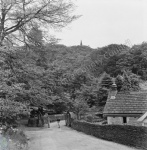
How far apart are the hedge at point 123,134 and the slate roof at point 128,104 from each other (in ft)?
11.2

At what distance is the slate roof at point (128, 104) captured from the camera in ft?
82.9

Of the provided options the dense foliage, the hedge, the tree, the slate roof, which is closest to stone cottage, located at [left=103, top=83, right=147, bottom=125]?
the slate roof

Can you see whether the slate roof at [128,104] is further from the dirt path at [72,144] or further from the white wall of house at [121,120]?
the dirt path at [72,144]

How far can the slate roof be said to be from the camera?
2525 cm

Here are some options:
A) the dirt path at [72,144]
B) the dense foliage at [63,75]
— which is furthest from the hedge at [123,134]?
the dense foliage at [63,75]

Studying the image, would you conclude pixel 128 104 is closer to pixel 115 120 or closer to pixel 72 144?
pixel 115 120

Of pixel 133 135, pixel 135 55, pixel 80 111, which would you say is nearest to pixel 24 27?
pixel 133 135

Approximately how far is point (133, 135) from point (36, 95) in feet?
21.4

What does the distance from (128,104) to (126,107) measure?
1.52 ft

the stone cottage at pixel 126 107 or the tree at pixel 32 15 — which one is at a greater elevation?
the tree at pixel 32 15

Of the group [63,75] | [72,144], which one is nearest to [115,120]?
[63,75]

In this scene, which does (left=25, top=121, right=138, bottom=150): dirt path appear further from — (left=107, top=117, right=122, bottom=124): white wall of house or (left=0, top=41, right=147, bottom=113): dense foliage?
(left=107, top=117, right=122, bottom=124): white wall of house

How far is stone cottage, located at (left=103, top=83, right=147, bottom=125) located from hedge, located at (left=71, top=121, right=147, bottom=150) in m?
3.01

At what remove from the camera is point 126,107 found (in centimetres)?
2567
